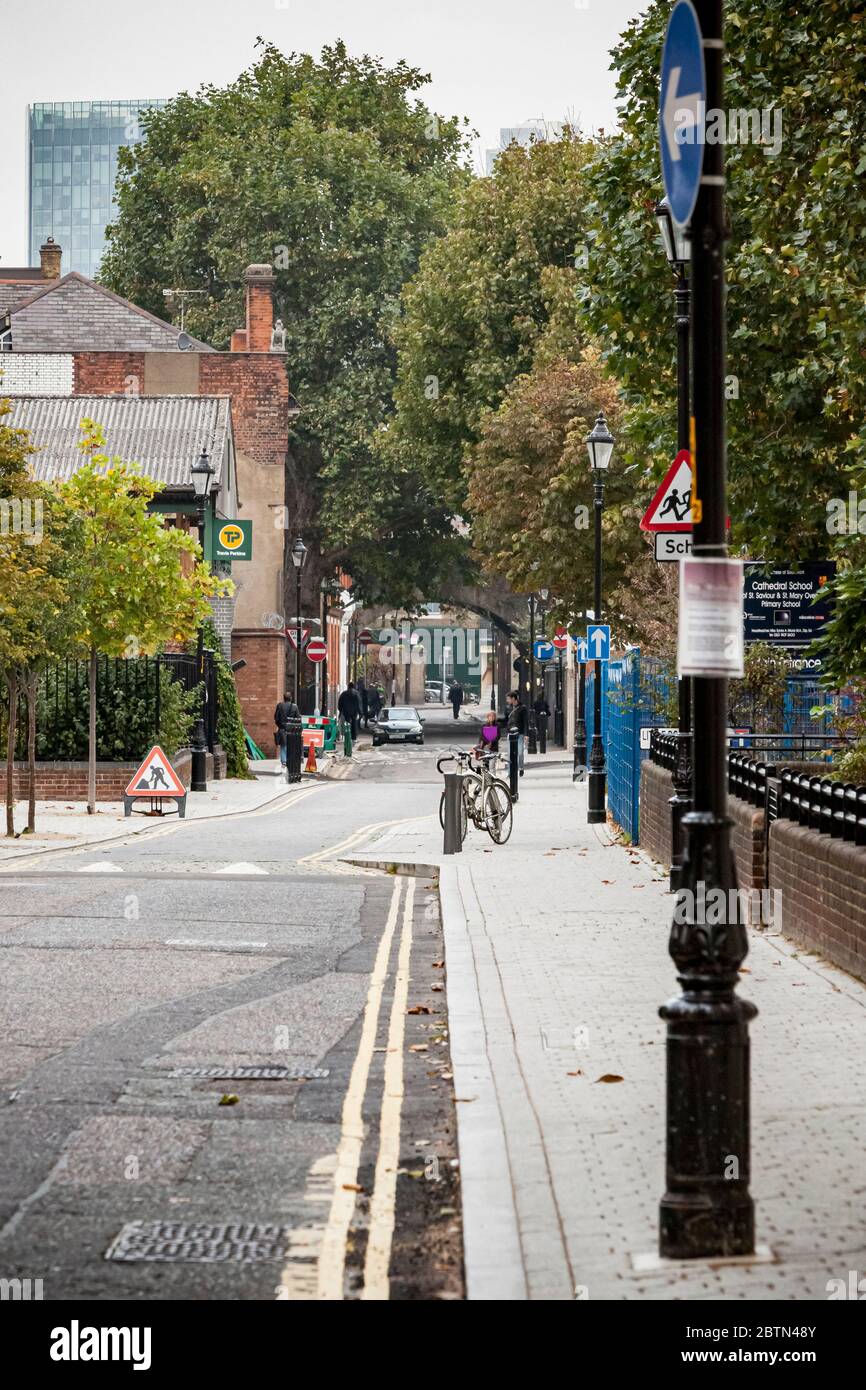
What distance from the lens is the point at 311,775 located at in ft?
149

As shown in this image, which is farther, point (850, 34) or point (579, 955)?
point (850, 34)

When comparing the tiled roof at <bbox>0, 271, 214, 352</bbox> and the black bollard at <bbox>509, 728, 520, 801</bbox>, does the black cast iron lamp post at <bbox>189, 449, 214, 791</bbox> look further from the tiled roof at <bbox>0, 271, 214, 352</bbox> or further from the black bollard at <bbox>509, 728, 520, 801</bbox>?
the tiled roof at <bbox>0, 271, 214, 352</bbox>

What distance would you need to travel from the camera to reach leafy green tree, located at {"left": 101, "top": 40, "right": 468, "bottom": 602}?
63344mm

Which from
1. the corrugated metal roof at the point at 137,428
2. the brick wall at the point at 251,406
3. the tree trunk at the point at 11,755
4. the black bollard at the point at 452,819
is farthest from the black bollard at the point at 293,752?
the black bollard at the point at 452,819

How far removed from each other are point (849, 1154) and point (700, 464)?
2560 millimetres

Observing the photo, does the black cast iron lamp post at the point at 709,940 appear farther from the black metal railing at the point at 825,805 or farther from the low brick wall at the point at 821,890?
the black metal railing at the point at 825,805

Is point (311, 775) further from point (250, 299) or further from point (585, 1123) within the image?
point (585, 1123)

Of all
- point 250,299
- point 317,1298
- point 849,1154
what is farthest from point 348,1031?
point 250,299

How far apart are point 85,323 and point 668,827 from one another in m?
48.1

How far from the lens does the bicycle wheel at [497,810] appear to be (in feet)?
74.6

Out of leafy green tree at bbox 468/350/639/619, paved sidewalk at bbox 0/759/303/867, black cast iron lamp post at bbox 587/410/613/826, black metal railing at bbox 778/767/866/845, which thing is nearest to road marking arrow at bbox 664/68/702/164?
black metal railing at bbox 778/767/866/845

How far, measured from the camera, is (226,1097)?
8.13m

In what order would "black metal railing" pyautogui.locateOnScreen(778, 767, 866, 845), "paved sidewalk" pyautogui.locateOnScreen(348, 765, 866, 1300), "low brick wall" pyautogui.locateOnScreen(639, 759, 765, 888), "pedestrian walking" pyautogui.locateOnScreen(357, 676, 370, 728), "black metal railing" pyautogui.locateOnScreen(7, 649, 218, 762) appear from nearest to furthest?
1. "paved sidewalk" pyautogui.locateOnScreen(348, 765, 866, 1300)
2. "black metal railing" pyautogui.locateOnScreen(778, 767, 866, 845)
3. "low brick wall" pyautogui.locateOnScreen(639, 759, 765, 888)
4. "black metal railing" pyautogui.locateOnScreen(7, 649, 218, 762)
5. "pedestrian walking" pyautogui.locateOnScreen(357, 676, 370, 728)

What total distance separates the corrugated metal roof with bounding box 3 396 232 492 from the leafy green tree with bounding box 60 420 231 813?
17.0 metres
